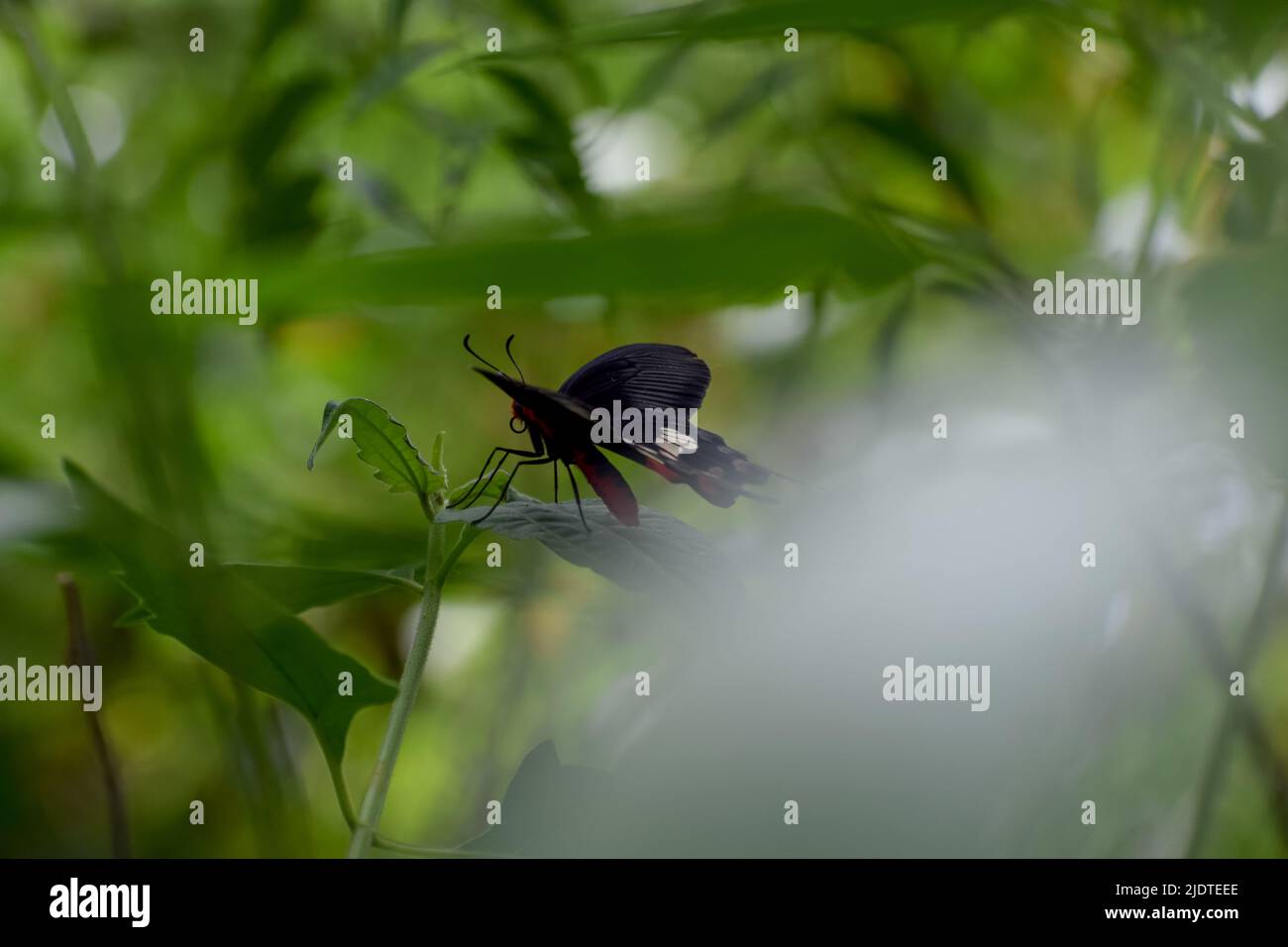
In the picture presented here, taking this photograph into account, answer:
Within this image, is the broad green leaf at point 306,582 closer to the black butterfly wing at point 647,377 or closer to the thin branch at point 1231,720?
the black butterfly wing at point 647,377

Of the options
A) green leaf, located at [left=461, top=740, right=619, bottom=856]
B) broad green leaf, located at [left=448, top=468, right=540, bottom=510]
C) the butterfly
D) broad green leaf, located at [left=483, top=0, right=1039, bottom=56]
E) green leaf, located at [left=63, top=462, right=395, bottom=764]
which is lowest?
green leaf, located at [left=461, top=740, right=619, bottom=856]

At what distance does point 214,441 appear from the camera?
814 mm

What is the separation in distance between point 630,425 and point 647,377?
13mm

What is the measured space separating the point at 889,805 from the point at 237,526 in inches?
9.2

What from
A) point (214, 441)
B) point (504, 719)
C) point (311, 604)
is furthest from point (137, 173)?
point (311, 604)

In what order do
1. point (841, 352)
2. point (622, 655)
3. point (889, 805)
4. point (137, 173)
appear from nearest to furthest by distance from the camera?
point (889, 805)
point (622, 655)
point (841, 352)
point (137, 173)

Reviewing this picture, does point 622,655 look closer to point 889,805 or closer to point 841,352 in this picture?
point 841,352

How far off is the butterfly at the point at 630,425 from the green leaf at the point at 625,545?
2cm

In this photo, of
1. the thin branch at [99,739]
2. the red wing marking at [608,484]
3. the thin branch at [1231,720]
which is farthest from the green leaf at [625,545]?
the thin branch at [1231,720]

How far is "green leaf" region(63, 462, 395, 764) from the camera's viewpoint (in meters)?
0.22

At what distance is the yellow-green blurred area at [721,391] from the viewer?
236 millimetres

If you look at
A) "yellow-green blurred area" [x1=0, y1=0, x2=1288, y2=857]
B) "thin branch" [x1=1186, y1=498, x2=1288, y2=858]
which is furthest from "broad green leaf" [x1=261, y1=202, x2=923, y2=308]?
"thin branch" [x1=1186, y1=498, x2=1288, y2=858]

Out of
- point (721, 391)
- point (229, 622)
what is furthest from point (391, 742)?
point (721, 391)

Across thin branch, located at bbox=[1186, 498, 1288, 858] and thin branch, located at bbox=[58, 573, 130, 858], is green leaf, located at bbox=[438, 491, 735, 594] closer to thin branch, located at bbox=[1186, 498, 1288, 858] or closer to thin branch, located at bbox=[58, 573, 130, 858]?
thin branch, located at bbox=[58, 573, 130, 858]
